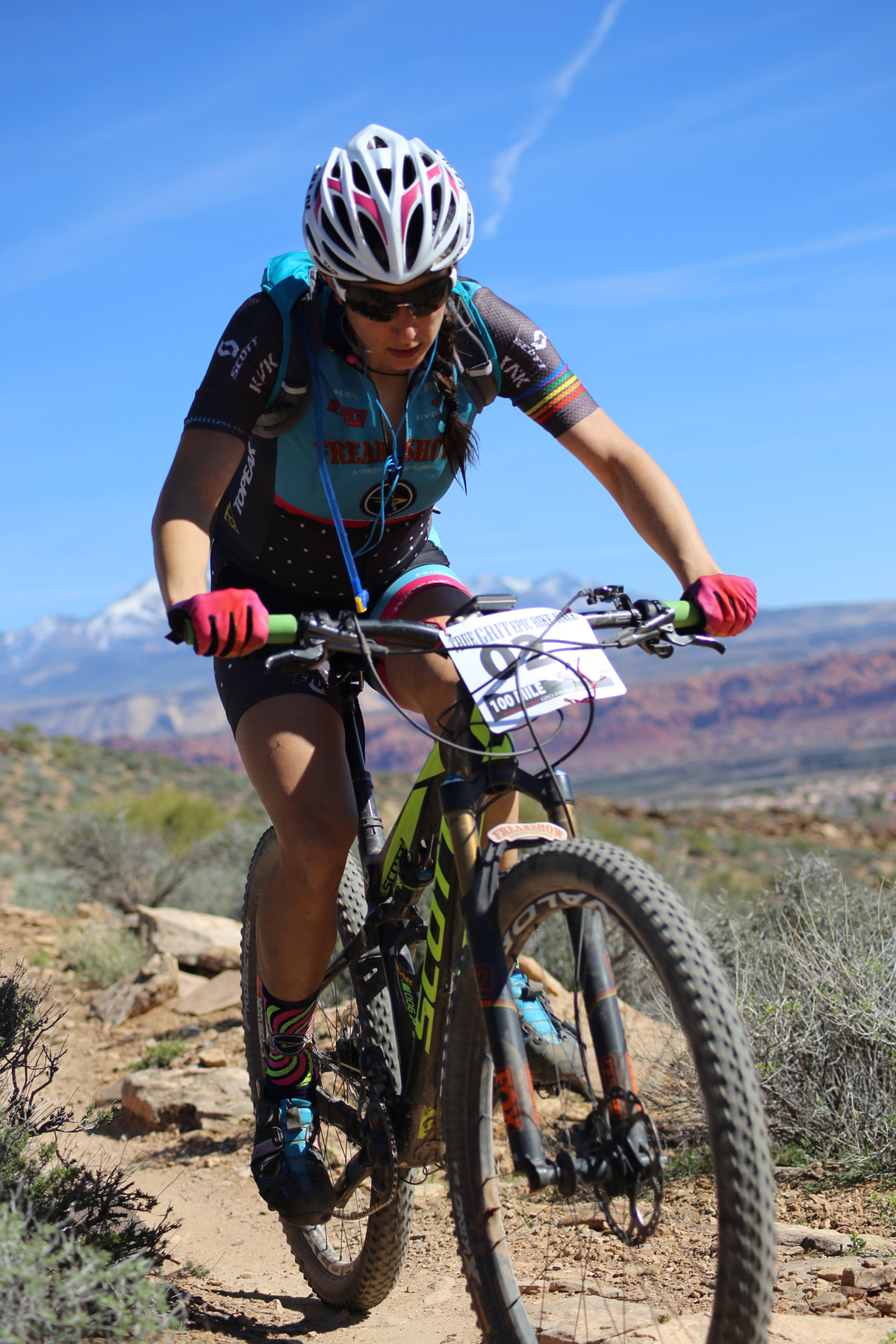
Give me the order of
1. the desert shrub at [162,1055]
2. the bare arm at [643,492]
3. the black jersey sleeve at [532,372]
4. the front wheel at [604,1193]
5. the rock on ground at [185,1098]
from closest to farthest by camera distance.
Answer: the front wheel at [604,1193]
the bare arm at [643,492]
the black jersey sleeve at [532,372]
the rock on ground at [185,1098]
the desert shrub at [162,1055]

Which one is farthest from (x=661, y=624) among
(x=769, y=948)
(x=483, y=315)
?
(x=769, y=948)

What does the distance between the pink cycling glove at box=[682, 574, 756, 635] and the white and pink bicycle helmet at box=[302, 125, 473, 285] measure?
3.04 feet

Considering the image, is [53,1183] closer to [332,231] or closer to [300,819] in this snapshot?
[300,819]

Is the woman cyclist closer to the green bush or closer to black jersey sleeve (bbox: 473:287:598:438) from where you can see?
black jersey sleeve (bbox: 473:287:598:438)

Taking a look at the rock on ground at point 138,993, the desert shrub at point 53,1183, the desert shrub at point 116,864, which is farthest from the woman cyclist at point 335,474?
the desert shrub at point 116,864

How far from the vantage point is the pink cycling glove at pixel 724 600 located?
8.23 ft

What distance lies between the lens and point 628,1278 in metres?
2.92

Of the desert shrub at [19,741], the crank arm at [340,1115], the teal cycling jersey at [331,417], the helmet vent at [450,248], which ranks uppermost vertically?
the desert shrub at [19,741]

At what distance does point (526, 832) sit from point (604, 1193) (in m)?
0.64

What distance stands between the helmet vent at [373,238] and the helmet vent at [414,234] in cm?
6

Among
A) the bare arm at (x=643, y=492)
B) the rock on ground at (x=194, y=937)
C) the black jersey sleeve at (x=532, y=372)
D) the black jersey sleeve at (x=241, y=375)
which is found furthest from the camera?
the rock on ground at (x=194, y=937)

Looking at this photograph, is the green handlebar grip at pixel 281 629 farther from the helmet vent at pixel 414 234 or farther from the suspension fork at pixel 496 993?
the helmet vent at pixel 414 234

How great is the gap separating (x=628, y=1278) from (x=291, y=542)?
2076 mm

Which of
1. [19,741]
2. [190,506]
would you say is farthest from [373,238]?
[19,741]
